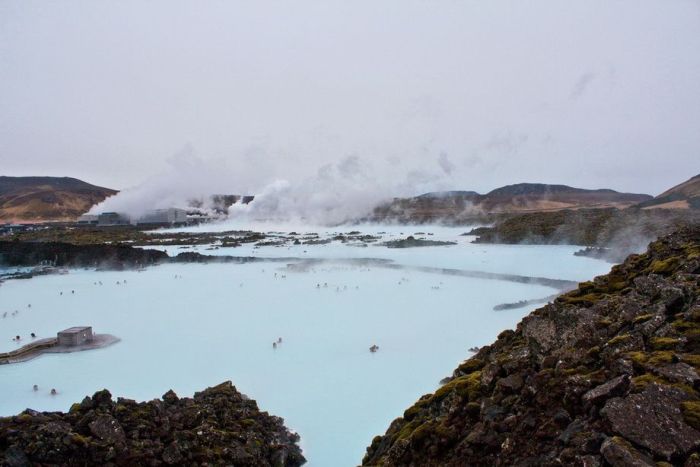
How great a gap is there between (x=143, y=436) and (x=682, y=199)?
63.9 meters

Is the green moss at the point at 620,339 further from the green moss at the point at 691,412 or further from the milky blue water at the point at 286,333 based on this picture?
the milky blue water at the point at 286,333

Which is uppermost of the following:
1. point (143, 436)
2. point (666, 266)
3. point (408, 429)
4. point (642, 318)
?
point (666, 266)

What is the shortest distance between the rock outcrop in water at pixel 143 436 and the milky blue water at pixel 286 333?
1238mm

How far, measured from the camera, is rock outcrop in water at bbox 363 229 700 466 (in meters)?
2.78

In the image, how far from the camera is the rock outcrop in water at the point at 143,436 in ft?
17.3

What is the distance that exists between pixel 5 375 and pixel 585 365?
41.4ft

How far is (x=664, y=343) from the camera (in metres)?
3.63

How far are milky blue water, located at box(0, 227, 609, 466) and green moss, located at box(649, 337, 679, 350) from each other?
16.6 ft

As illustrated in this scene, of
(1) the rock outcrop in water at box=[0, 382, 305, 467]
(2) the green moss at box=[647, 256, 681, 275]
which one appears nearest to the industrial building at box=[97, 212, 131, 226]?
(1) the rock outcrop in water at box=[0, 382, 305, 467]

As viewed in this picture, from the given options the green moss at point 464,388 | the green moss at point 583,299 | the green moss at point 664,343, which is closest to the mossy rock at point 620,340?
the green moss at point 664,343

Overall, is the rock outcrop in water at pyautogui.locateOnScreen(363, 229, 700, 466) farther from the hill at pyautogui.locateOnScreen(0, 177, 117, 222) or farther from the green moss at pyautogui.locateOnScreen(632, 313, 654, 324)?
the hill at pyautogui.locateOnScreen(0, 177, 117, 222)

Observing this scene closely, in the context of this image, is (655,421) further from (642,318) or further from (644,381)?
(642,318)

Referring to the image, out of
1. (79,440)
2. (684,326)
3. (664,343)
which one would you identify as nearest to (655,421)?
(664,343)

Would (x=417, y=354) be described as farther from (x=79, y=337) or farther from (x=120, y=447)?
(x=79, y=337)
